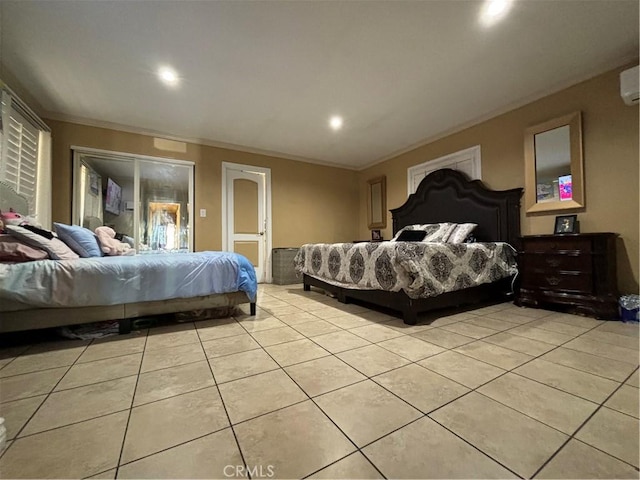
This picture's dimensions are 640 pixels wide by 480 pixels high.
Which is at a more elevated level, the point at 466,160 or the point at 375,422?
the point at 466,160

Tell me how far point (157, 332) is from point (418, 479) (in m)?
2.02

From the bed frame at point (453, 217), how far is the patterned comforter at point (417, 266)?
0.10m

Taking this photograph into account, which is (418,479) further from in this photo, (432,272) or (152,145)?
(152,145)

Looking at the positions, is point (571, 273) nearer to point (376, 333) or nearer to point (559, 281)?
point (559, 281)

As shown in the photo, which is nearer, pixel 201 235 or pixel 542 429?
pixel 542 429

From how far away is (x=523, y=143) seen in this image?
3047mm

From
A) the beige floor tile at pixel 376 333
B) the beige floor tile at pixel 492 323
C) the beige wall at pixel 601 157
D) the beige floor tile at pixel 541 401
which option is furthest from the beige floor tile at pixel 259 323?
the beige wall at pixel 601 157

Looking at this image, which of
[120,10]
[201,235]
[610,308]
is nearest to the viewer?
[120,10]

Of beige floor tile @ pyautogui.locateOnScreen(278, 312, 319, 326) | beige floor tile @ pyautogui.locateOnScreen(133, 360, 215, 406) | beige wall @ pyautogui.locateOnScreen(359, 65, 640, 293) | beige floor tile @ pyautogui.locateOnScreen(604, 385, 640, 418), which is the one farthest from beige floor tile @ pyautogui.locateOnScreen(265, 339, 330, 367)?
beige wall @ pyautogui.locateOnScreen(359, 65, 640, 293)

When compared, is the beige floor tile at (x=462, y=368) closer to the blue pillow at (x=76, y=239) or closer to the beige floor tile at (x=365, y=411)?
the beige floor tile at (x=365, y=411)

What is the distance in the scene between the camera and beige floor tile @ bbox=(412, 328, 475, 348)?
1.69 m

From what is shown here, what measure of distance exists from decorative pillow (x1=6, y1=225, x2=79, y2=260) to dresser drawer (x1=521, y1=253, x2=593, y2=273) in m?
4.13

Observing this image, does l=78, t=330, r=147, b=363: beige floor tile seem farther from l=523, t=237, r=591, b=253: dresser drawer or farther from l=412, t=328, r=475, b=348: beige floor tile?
l=523, t=237, r=591, b=253: dresser drawer

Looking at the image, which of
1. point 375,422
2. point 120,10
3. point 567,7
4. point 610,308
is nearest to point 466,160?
point 567,7
